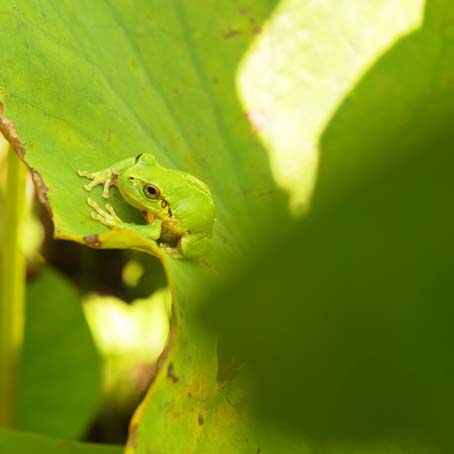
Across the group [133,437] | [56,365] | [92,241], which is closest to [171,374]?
[133,437]

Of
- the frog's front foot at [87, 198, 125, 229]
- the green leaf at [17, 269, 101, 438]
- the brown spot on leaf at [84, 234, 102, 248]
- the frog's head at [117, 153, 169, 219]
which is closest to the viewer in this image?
the brown spot on leaf at [84, 234, 102, 248]

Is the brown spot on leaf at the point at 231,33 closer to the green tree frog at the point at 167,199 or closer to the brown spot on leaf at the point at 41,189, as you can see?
the green tree frog at the point at 167,199

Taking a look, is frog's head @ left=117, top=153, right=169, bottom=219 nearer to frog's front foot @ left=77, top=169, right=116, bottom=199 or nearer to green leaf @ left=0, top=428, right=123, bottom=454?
frog's front foot @ left=77, top=169, right=116, bottom=199

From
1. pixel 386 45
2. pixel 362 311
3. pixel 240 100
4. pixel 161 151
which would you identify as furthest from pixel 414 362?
pixel 386 45

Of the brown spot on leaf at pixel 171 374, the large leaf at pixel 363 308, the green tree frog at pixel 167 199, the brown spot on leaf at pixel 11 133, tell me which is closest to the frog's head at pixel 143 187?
the green tree frog at pixel 167 199

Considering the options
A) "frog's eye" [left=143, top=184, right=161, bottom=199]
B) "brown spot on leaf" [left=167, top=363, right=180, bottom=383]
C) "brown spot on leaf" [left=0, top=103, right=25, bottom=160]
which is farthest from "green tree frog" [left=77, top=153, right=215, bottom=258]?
"brown spot on leaf" [left=167, top=363, right=180, bottom=383]

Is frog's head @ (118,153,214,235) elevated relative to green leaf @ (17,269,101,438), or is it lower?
elevated

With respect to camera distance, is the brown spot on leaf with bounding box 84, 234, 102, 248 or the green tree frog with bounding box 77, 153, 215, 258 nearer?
the brown spot on leaf with bounding box 84, 234, 102, 248
